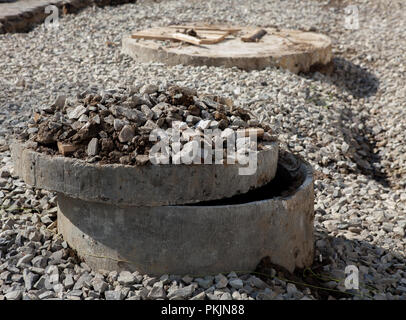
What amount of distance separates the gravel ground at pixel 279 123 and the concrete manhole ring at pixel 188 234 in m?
0.10

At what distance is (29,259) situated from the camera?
4055 millimetres

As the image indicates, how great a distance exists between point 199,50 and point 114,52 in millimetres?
1603

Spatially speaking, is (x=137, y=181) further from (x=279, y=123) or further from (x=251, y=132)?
(x=279, y=123)

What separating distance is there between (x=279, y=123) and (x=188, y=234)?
137 inches

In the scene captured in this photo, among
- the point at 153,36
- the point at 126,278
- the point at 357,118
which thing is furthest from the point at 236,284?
the point at 153,36

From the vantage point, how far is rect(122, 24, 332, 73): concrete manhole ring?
28.1 ft

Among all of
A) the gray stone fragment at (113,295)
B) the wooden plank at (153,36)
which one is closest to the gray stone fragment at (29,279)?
the gray stone fragment at (113,295)

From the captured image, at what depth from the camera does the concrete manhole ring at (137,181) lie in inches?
143

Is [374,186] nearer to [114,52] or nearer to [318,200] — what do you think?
[318,200]

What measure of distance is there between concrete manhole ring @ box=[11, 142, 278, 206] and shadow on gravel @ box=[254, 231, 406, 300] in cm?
62

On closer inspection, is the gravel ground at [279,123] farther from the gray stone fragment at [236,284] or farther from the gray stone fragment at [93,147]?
the gray stone fragment at [93,147]

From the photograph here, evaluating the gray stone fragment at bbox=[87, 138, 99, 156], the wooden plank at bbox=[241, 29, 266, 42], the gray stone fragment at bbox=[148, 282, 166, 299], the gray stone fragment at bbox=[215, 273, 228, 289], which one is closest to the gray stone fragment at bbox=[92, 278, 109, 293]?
the gray stone fragment at bbox=[148, 282, 166, 299]

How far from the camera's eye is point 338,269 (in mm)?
4312
